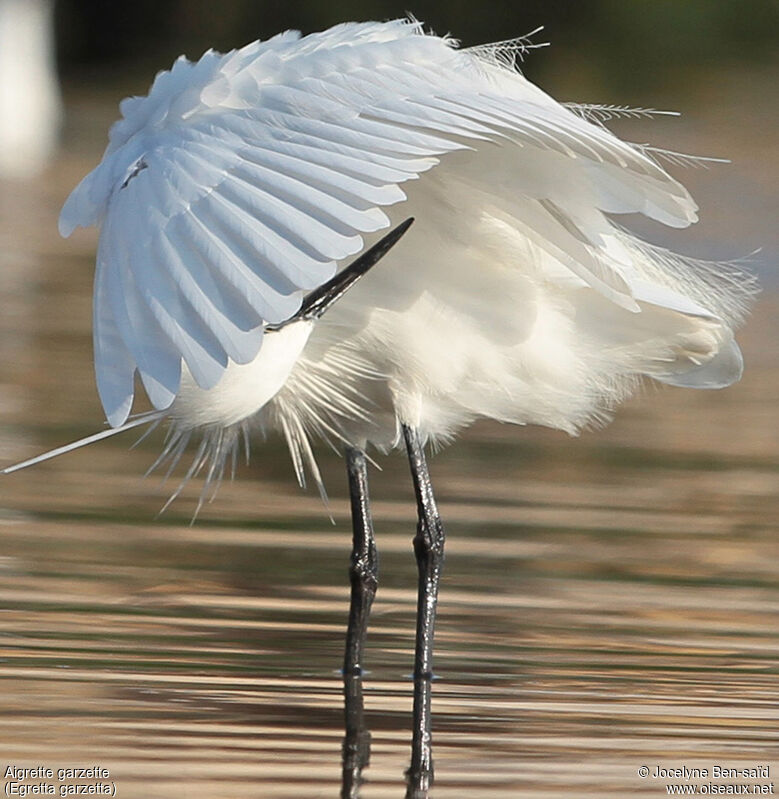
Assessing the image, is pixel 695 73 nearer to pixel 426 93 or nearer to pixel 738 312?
pixel 738 312

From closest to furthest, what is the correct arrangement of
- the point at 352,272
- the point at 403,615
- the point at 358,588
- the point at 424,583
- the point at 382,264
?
the point at 352,272 → the point at 382,264 → the point at 424,583 → the point at 358,588 → the point at 403,615

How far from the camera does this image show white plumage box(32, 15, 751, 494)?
4.29 meters

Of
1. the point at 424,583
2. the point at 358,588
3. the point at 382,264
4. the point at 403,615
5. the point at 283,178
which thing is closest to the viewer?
the point at 283,178

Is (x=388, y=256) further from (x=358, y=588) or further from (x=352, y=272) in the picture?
(x=358, y=588)

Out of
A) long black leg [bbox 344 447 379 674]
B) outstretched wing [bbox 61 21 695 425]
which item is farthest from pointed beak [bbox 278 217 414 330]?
long black leg [bbox 344 447 379 674]

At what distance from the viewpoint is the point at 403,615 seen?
628 centimetres

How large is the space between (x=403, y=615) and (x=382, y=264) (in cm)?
115

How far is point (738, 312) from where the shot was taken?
6.39 meters

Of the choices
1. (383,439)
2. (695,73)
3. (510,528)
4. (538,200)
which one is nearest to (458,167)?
(538,200)

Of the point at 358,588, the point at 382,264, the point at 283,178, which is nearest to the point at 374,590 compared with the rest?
the point at 358,588

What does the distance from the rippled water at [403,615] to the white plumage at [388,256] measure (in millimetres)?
519

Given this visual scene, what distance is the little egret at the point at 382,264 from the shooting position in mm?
4301

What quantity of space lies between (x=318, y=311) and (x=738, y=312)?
151 cm

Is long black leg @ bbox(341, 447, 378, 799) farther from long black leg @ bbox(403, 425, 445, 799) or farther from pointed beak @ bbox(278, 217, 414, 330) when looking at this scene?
pointed beak @ bbox(278, 217, 414, 330)
